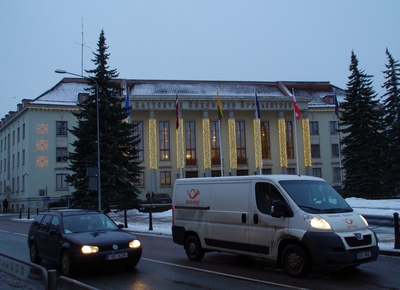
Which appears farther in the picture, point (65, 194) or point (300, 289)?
point (65, 194)

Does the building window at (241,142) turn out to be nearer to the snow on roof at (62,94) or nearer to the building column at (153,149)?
the building column at (153,149)

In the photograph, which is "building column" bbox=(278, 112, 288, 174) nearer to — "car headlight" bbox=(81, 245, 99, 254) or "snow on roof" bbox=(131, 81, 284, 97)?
"snow on roof" bbox=(131, 81, 284, 97)

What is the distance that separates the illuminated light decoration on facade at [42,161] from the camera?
55594mm

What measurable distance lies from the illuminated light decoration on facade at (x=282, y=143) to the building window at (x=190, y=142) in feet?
40.5

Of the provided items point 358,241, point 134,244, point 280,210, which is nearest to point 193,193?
point 134,244

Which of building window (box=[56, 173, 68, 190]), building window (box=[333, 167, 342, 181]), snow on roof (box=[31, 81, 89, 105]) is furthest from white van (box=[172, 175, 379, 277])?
building window (box=[333, 167, 342, 181])

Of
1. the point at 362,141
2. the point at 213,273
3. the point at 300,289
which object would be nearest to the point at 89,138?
the point at 362,141

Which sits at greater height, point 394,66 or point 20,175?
point 394,66

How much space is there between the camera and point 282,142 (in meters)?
61.3

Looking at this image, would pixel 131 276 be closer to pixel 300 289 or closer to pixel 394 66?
pixel 300 289

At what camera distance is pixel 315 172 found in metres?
63.9

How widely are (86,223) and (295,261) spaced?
5.25 meters

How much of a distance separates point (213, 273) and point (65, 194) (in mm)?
49726

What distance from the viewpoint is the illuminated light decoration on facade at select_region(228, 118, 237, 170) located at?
195 feet
